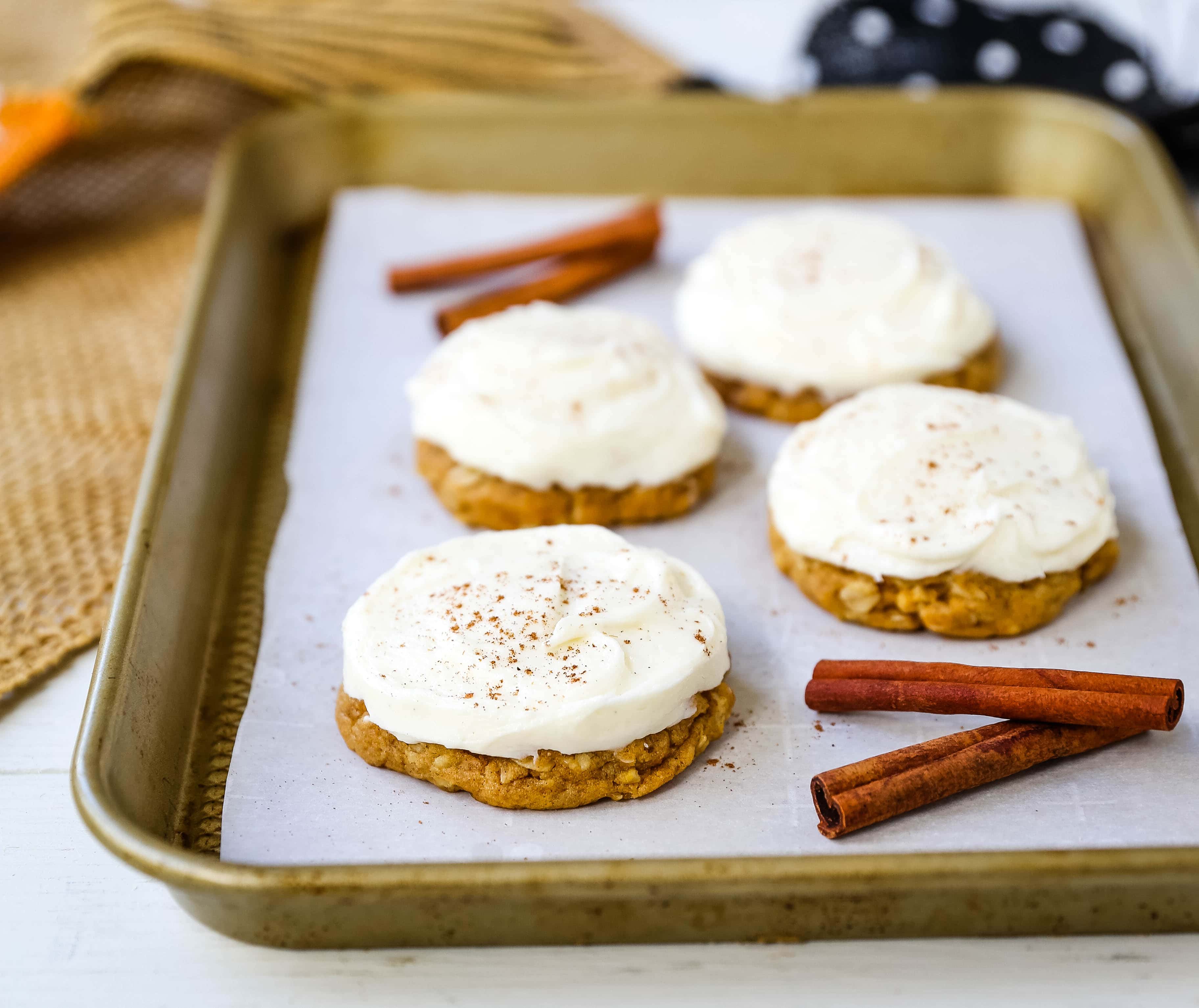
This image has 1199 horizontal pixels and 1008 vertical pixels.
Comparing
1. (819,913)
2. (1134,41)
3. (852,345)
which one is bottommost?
(819,913)

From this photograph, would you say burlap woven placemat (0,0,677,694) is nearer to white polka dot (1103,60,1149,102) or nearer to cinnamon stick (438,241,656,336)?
cinnamon stick (438,241,656,336)

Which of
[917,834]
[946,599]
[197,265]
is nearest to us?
[917,834]

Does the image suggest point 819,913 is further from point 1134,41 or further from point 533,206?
point 1134,41

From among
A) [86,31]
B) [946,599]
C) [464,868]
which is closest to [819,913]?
[464,868]

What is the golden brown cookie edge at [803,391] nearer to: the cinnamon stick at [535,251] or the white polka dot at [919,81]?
the cinnamon stick at [535,251]

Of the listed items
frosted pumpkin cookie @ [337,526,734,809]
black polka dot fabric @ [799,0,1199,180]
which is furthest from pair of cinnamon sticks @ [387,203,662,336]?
frosted pumpkin cookie @ [337,526,734,809]

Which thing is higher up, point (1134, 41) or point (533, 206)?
point (1134, 41)

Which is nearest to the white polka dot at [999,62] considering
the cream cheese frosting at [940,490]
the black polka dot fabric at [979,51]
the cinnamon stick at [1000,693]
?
the black polka dot fabric at [979,51]

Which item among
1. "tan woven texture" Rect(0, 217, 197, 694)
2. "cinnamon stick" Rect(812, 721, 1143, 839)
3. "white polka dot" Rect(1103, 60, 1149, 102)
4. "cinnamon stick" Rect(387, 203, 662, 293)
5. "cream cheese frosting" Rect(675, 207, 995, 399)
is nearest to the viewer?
"cinnamon stick" Rect(812, 721, 1143, 839)
